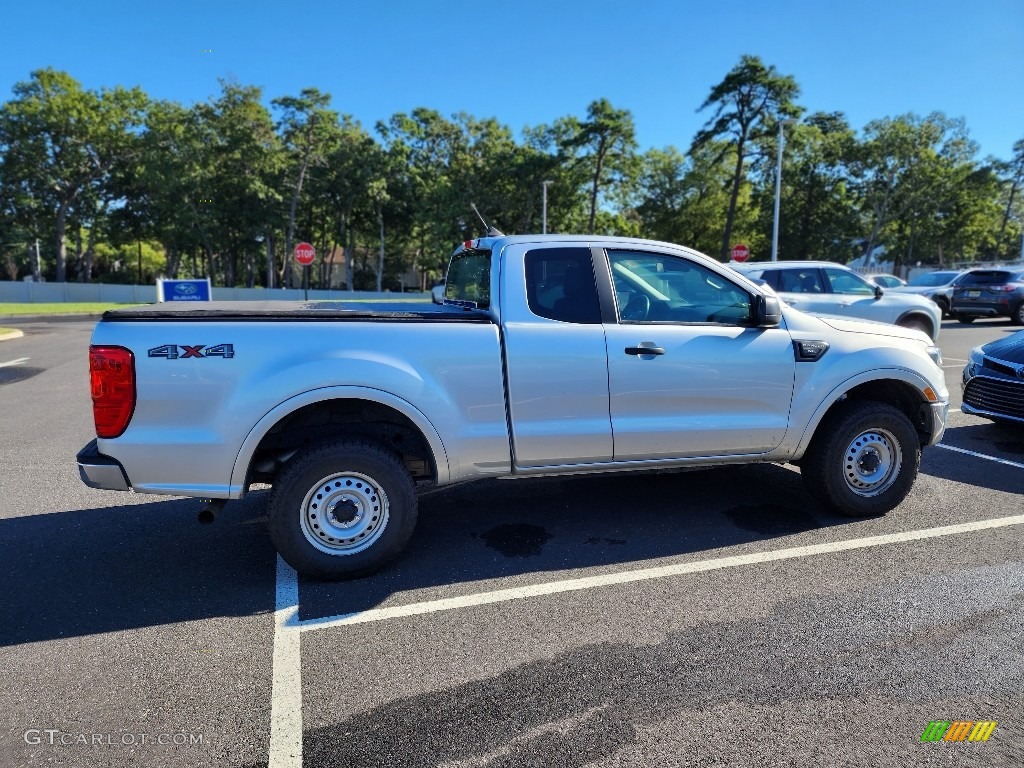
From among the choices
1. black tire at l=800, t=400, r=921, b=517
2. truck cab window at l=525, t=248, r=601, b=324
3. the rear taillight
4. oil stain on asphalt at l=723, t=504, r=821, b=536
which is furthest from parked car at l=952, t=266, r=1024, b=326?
the rear taillight

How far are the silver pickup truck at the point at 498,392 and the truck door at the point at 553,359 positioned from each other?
1 cm

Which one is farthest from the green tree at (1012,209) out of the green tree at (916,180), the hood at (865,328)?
the hood at (865,328)

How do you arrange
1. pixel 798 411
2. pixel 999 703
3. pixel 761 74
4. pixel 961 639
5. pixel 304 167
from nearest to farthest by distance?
pixel 999 703
pixel 961 639
pixel 798 411
pixel 761 74
pixel 304 167

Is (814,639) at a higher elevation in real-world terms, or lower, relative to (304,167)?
lower

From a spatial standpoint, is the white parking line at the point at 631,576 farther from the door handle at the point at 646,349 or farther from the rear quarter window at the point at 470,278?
the rear quarter window at the point at 470,278

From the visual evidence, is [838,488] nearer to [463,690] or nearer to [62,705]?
[463,690]

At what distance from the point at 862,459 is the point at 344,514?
3.50 meters

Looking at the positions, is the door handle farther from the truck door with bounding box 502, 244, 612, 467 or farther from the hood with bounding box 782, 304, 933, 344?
the hood with bounding box 782, 304, 933, 344

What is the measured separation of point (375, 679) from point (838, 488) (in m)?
3.30

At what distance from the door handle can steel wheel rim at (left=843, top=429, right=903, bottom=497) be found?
1668 mm

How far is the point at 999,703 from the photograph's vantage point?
2.61 m

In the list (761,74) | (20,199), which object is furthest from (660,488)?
(20,199)

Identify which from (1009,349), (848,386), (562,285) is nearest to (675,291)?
(562,285)

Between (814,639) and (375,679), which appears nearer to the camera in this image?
(375,679)
